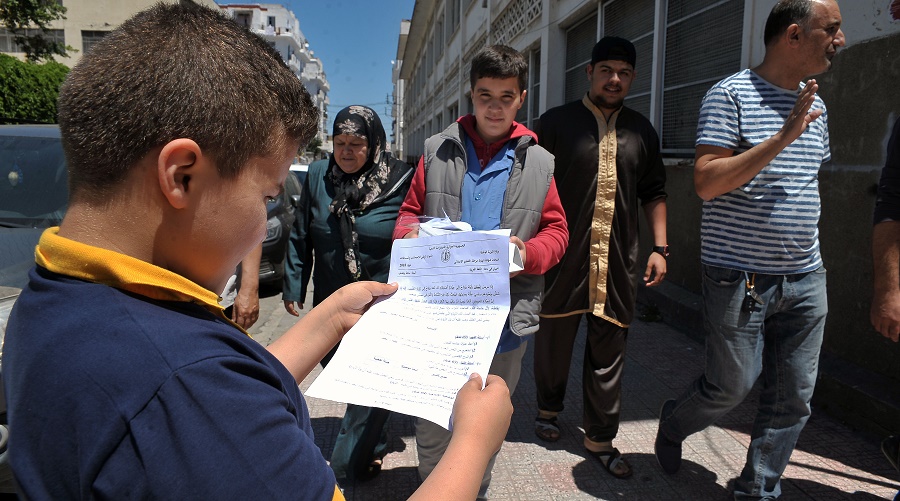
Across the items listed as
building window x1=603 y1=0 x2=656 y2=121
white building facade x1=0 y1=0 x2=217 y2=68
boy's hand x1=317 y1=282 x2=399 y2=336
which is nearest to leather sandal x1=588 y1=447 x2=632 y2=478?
boy's hand x1=317 y1=282 x2=399 y2=336

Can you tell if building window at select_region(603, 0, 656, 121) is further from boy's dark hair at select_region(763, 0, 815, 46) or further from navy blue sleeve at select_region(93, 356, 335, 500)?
navy blue sleeve at select_region(93, 356, 335, 500)

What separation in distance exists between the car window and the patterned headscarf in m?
2.13

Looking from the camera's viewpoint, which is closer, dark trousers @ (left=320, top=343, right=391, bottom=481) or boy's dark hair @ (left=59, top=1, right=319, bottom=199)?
boy's dark hair @ (left=59, top=1, right=319, bottom=199)

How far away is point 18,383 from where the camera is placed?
2.57 ft

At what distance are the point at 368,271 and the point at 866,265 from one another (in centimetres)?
300

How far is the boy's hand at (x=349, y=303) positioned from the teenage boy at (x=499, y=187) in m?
0.74

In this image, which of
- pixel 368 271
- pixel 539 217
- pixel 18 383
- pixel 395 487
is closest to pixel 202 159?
pixel 18 383

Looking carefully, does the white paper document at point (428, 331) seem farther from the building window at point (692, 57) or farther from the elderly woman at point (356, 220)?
the building window at point (692, 57)

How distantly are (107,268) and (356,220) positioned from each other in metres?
2.27

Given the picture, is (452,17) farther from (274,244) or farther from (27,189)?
(27,189)

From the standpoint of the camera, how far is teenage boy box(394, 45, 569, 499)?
2518mm

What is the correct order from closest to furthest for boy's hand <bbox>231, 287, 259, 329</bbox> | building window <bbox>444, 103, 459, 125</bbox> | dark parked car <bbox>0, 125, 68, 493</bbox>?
Answer: boy's hand <bbox>231, 287, 259, 329</bbox> → dark parked car <bbox>0, 125, 68, 493</bbox> → building window <bbox>444, 103, 459, 125</bbox>

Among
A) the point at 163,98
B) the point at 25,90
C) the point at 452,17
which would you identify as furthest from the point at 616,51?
the point at 452,17

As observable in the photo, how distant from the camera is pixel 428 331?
157 centimetres
